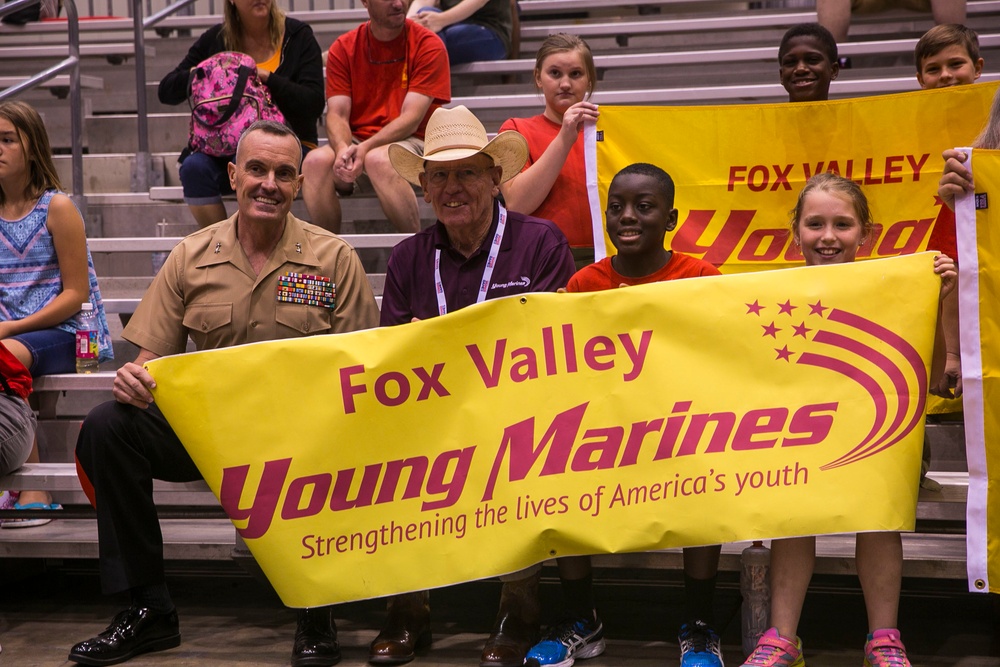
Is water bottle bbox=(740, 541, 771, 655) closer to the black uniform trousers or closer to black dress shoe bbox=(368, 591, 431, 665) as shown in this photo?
black dress shoe bbox=(368, 591, 431, 665)

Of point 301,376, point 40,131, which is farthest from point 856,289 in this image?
point 40,131

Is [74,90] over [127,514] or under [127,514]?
over

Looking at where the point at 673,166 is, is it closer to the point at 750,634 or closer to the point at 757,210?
the point at 757,210

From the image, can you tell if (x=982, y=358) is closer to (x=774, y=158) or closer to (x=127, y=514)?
(x=774, y=158)

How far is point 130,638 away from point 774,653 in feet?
6.88

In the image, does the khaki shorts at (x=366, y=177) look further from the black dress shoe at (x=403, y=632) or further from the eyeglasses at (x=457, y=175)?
the black dress shoe at (x=403, y=632)

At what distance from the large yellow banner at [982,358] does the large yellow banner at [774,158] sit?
1.23m

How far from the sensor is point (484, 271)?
13.6ft

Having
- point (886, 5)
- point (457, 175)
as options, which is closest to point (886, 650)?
point (457, 175)

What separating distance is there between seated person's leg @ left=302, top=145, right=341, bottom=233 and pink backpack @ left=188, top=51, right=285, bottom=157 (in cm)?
35

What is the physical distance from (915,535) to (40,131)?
3.84 meters

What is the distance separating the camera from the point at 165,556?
4277mm

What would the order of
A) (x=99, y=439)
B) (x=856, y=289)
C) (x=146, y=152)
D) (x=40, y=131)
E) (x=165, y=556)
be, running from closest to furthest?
(x=856, y=289), (x=99, y=439), (x=165, y=556), (x=40, y=131), (x=146, y=152)

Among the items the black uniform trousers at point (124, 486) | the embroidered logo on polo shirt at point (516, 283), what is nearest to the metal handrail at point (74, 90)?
the black uniform trousers at point (124, 486)
